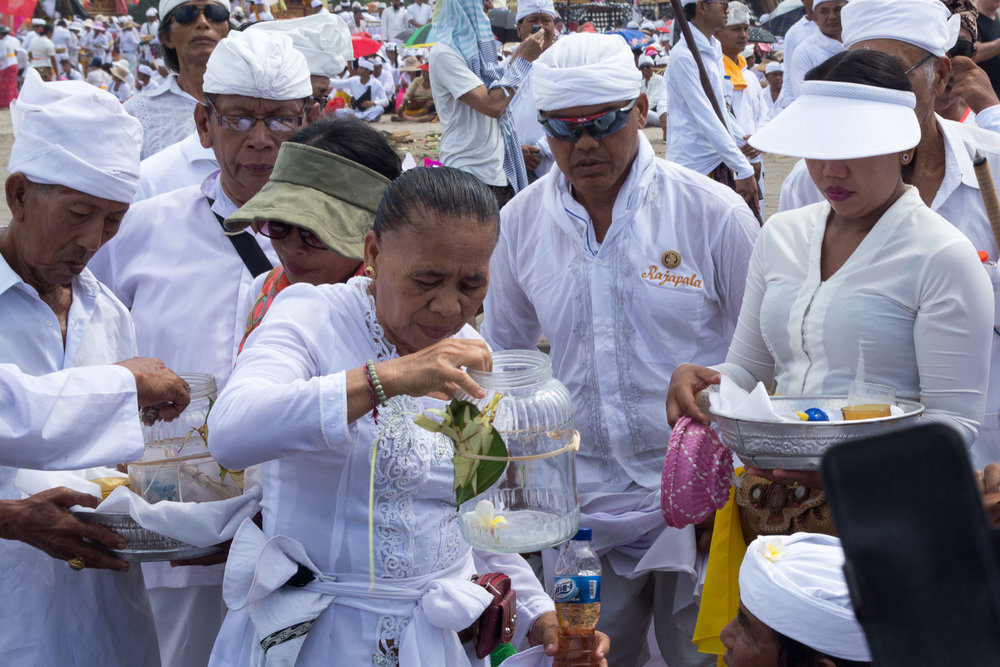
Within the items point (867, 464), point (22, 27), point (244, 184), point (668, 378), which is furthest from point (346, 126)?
point (22, 27)

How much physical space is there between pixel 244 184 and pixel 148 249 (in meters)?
0.43

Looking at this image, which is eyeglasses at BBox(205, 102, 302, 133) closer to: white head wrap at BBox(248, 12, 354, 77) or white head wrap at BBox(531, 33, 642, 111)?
white head wrap at BBox(531, 33, 642, 111)

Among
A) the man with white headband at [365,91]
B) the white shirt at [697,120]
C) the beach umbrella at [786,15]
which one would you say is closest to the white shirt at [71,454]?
the white shirt at [697,120]

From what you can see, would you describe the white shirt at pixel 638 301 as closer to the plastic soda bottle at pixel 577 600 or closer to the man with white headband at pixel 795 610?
the plastic soda bottle at pixel 577 600

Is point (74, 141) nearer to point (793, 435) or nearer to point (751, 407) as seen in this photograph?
point (751, 407)

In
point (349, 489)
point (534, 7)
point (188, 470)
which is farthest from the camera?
point (534, 7)

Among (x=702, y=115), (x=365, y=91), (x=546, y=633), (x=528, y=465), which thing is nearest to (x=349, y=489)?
(x=528, y=465)

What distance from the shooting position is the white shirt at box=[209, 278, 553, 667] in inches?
99.4

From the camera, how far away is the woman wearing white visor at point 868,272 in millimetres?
2877

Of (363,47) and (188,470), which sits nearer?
(188,470)

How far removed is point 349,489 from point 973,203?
2.55m

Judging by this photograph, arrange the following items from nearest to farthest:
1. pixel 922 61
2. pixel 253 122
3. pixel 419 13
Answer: pixel 922 61
pixel 253 122
pixel 419 13

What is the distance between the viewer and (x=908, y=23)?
3926 millimetres

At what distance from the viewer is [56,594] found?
3.16 metres
